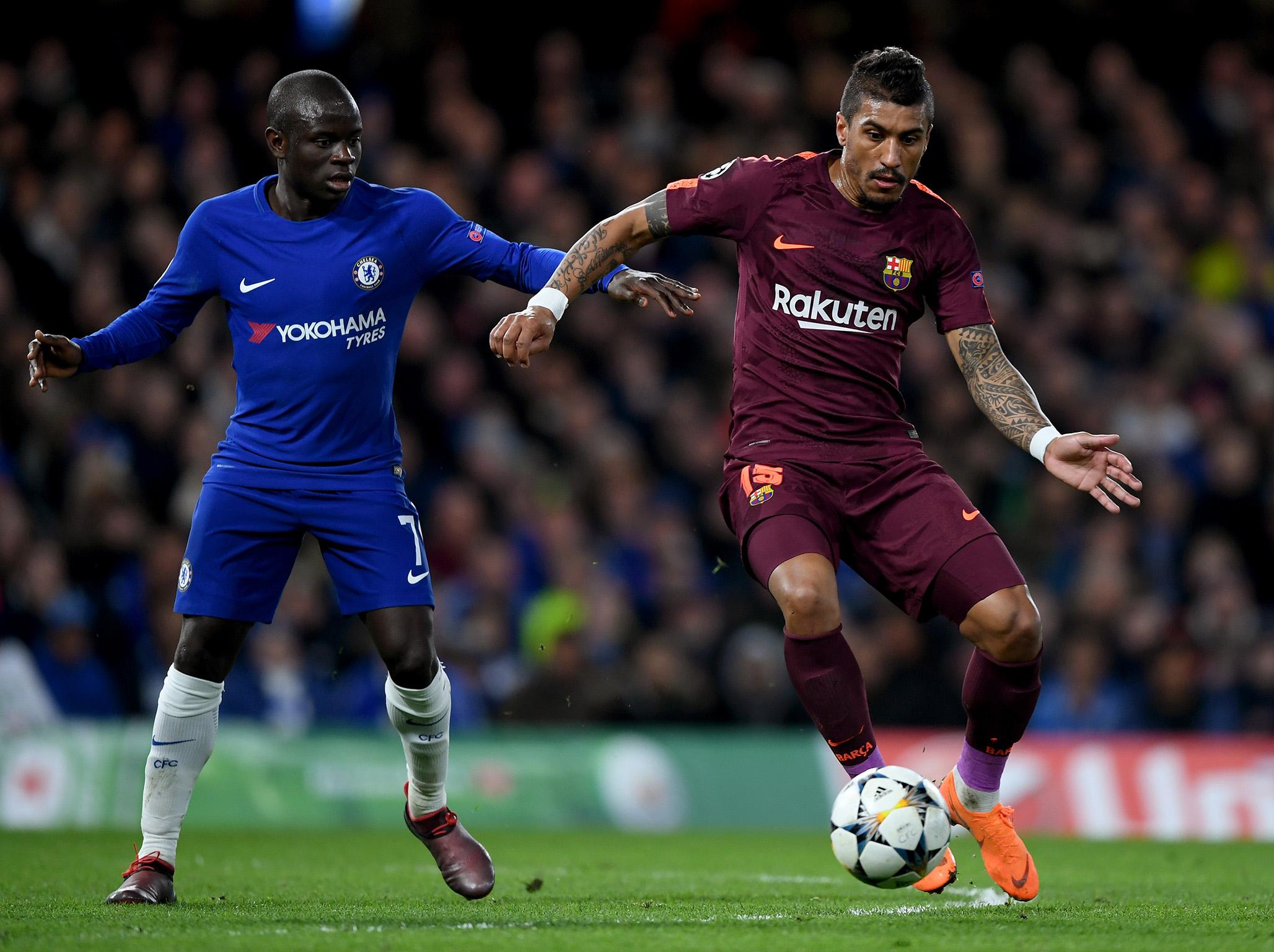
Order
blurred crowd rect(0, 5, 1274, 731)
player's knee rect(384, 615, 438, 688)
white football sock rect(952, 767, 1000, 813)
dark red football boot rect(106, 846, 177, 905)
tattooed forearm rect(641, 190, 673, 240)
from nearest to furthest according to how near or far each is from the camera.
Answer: dark red football boot rect(106, 846, 177, 905)
player's knee rect(384, 615, 438, 688)
white football sock rect(952, 767, 1000, 813)
tattooed forearm rect(641, 190, 673, 240)
blurred crowd rect(0, 5, 1274, 731)

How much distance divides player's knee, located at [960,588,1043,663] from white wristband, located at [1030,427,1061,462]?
0.45 meters

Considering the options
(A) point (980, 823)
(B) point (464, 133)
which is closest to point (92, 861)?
(A) point (980, 823)

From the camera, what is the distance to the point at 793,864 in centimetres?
793

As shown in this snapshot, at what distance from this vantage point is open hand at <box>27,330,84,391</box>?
218 inches

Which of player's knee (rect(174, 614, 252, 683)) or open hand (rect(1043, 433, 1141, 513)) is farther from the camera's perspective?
player's knee (rect(174, 614, 252, 683))

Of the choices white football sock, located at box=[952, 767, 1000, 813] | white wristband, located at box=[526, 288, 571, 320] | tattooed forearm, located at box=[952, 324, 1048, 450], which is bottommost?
white football sock, located at box=[952, 767, 1000, 813]

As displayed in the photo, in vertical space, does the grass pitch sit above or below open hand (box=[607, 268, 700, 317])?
below

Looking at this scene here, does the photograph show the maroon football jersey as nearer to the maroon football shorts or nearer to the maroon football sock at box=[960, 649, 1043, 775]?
the maroon football shorts

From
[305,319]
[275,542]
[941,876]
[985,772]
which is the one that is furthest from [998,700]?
[305,319]

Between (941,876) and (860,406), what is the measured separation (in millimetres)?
1568

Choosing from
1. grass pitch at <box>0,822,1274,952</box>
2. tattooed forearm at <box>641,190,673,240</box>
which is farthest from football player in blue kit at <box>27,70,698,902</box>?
grass pitch at <box>0,822,1274,952</box>

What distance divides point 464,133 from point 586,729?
5376mm

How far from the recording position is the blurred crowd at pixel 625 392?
35.6 ft

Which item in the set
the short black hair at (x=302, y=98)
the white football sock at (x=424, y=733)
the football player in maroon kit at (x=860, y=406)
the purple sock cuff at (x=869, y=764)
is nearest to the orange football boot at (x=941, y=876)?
the football player in maroon kit at (x=860, y=406)
